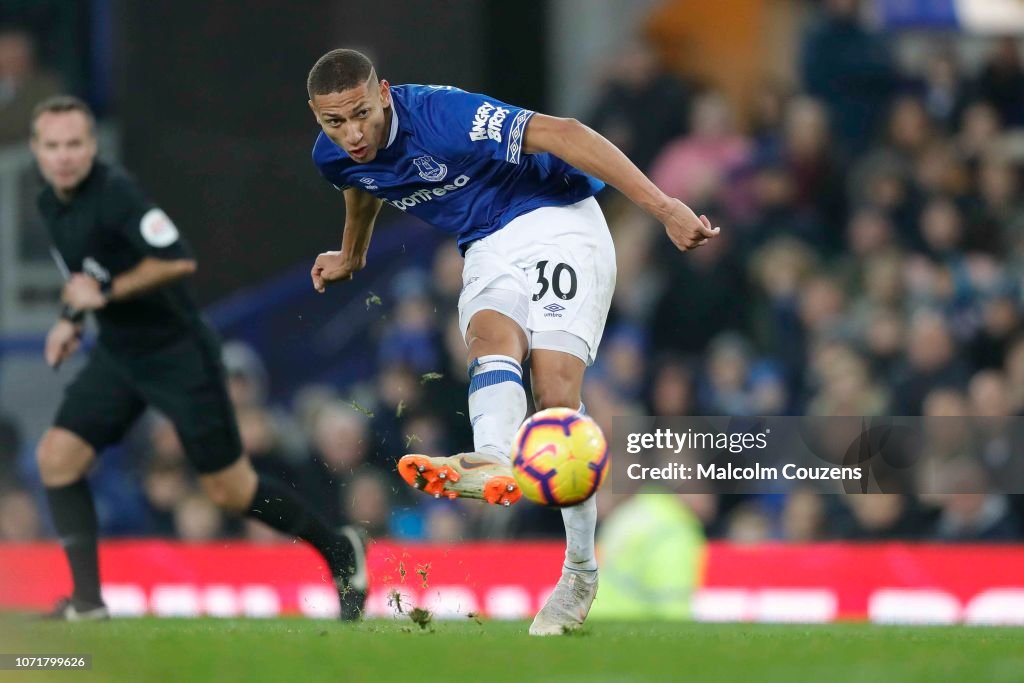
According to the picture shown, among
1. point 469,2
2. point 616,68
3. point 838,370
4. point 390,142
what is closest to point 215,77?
point 469,2

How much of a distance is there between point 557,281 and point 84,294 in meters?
2.56

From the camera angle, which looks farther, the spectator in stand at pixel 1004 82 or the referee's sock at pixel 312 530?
the spectator in stand at pixel 1004 82

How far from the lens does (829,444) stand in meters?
11.5

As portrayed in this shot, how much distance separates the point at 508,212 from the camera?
23.0 ft

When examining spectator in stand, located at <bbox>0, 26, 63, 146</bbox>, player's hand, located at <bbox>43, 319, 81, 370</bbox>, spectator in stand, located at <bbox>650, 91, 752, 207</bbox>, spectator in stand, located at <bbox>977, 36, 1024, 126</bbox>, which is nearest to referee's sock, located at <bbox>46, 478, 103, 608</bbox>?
player's hand, located at <bbox>43, 319, 81, 370</bbox>

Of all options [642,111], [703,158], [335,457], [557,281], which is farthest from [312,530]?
[642,111]

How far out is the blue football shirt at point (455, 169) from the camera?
22.3 ft

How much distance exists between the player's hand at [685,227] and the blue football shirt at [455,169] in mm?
703

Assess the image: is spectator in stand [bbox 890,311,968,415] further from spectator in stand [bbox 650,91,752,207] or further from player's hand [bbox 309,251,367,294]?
player's hand [bbox 309,251,367,294]

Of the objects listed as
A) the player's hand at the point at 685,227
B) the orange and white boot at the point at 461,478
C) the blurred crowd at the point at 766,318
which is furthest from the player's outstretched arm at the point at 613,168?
the blurred crowd at the point at 766,318

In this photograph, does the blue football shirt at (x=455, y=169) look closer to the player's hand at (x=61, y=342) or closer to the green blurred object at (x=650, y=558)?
the player's hand at (x=61, y=342)

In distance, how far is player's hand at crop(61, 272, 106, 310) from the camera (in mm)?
8039

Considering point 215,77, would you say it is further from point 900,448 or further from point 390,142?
point 390,142

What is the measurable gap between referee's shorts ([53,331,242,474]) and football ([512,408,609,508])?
273cm
